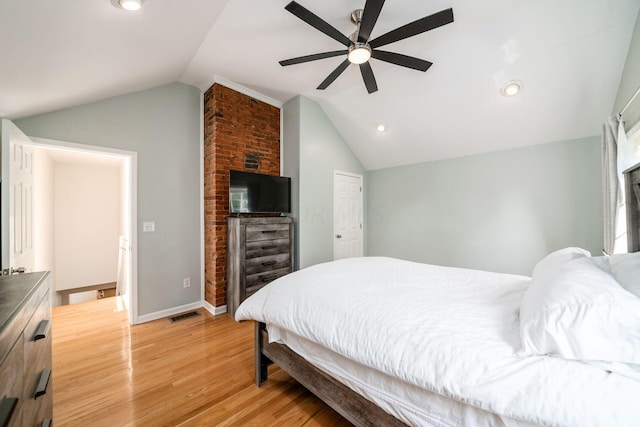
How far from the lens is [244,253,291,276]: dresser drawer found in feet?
9.96

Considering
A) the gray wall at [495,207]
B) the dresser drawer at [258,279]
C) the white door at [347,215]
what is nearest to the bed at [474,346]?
the dresser drawer at [258,279]

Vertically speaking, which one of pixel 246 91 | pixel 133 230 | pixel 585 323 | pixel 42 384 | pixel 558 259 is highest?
pixel 246 91

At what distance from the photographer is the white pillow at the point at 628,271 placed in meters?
0.90

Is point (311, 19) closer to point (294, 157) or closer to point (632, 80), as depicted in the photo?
point (294, 157)

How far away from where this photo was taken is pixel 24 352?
0.81 metres

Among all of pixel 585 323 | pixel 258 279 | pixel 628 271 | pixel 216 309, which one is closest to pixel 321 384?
pixel 585 323

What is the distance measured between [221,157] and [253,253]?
1306 millimetres

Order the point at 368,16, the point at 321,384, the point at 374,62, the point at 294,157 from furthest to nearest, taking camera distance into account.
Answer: the point at 294,157 < the point at 374,62 < the point at 368,16 < the point at 321,384

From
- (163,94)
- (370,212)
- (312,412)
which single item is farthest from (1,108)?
(370,212)

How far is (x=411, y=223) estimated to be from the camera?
423 cm

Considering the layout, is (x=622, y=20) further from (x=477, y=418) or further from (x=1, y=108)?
(x=1, y=108)

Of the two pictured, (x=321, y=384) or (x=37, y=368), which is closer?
(x=37, y=368)

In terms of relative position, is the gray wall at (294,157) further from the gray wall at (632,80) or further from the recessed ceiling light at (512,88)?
the gray wall at (632,80)

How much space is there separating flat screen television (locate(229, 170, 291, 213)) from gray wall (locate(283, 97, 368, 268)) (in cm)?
23
